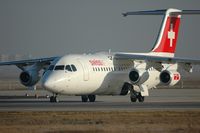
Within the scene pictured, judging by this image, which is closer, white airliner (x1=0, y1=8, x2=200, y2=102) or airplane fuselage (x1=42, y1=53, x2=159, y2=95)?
airplane fuselage (x1=42, y1=53, x2=159, y2=95)

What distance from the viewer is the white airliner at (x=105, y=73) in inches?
1822

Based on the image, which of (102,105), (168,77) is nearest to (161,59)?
(168,77)

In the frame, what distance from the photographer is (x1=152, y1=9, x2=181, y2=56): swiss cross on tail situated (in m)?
54.2

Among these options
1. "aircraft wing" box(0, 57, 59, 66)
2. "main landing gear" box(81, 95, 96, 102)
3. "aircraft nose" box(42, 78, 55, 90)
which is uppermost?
"aircraft wing" box(0, 57, 59, 66)

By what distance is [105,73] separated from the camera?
49.3m

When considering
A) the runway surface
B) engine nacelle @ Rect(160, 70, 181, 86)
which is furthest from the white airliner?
the runway surface

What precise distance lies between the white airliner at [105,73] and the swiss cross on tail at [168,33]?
31.3 inches

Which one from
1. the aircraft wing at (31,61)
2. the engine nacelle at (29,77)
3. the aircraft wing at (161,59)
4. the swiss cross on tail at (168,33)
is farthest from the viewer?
the swiss cross on tail at (168,33)

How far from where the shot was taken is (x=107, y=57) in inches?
1991

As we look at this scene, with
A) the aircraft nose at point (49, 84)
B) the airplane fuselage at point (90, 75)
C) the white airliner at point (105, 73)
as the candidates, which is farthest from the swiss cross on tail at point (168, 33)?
the aircraft nose at point (49, 84)

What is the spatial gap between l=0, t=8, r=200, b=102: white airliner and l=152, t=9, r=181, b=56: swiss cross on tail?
2.61ft

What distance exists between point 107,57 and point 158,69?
385 centimetres

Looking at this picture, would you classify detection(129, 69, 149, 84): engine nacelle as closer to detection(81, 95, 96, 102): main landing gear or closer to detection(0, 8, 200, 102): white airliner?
detection(0, 8, 200, 102): white airliner

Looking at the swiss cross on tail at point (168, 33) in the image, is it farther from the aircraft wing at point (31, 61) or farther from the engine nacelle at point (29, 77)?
the engine nacelle at point (29, 77)
